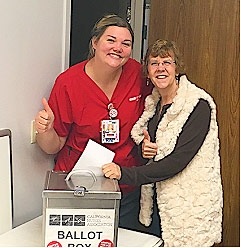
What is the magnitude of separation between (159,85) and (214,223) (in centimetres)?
55

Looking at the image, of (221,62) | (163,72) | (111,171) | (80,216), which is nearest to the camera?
(80,216)

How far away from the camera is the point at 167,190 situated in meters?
1.83

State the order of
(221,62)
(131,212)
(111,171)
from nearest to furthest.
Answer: (111,171) → (131,212) → (221,62)

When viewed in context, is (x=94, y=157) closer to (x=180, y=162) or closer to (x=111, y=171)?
(x=111, y=171)

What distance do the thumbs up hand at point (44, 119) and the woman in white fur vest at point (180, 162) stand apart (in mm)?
313

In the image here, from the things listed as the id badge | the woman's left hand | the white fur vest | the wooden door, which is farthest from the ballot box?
the wooden door

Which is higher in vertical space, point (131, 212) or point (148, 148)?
point (148, 148)

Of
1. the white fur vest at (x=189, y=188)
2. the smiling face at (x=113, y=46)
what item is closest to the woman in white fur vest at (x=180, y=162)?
the white fur vest at (x=189, y=188)

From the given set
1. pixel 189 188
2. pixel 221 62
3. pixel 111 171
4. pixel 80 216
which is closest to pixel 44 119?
pixel 111 171

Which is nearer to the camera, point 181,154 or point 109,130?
point 181,154

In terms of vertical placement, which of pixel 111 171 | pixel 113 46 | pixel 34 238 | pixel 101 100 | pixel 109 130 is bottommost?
pixel 34 238

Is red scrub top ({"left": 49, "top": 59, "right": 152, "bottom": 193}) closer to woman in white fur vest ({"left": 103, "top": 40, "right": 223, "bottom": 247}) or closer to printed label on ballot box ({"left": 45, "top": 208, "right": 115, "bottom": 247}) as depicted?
woman in white fur vest ({"left": 103, "top": 40, "right": 223, "bottom": 247})

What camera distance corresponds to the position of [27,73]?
1.93 meters

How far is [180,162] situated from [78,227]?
441mm
